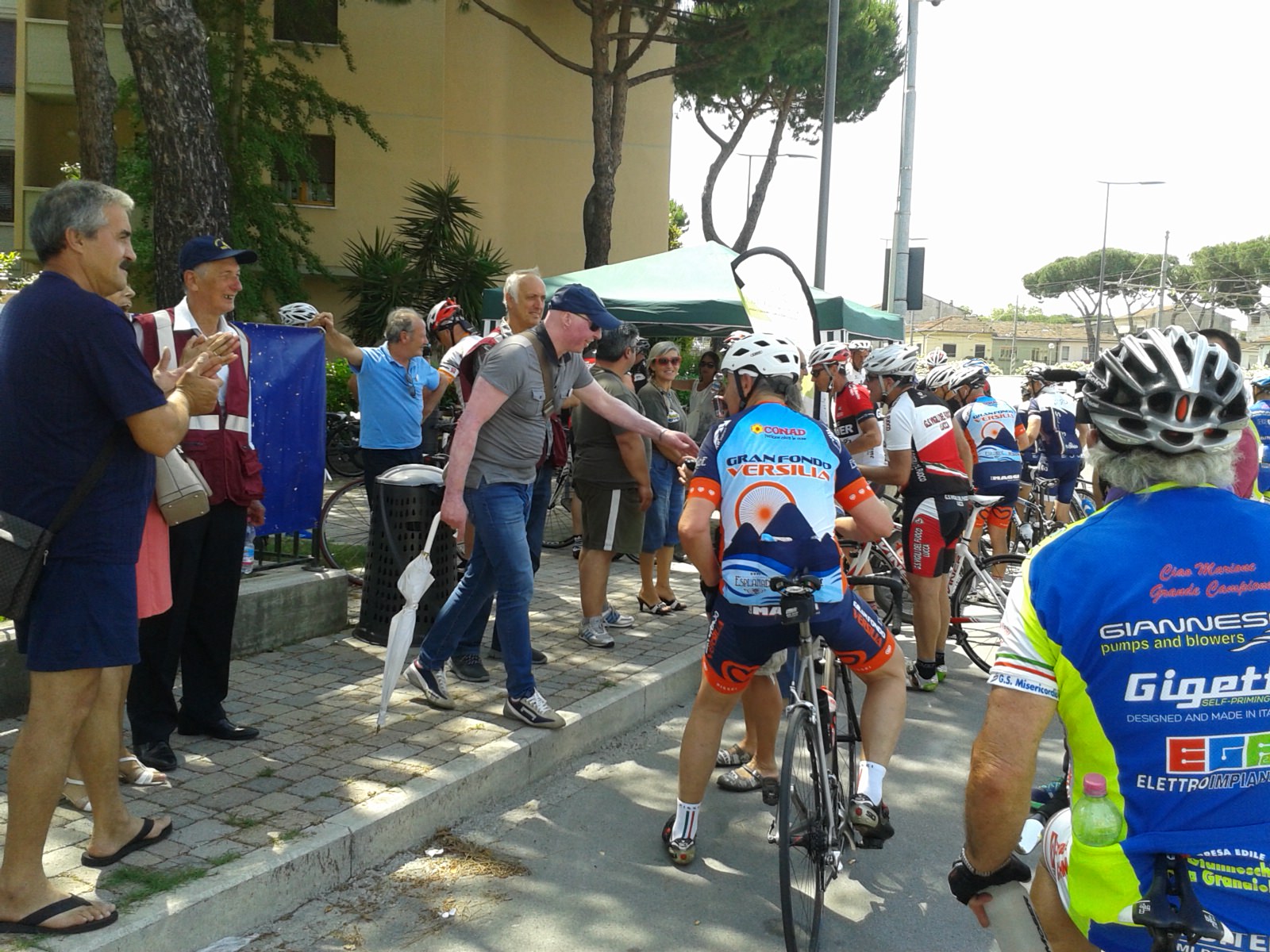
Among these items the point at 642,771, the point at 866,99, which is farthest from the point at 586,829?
the point at 866,99

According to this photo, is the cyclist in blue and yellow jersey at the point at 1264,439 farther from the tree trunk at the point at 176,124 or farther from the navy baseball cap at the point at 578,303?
the tree trunk at the point at 176,124

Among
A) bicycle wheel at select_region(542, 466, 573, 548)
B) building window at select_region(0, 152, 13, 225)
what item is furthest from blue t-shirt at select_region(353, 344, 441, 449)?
building window at select_region(0, 152, 13, 225)

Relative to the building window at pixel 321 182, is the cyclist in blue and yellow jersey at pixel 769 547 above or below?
below

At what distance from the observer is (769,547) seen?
12.6 feet

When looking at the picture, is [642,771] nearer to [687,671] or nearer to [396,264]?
[687,671]

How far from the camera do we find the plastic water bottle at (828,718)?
4023mm

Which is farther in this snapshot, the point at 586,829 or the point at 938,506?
the point at 938,506

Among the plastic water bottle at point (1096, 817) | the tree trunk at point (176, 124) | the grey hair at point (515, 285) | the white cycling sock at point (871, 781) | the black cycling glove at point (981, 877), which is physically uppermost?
the tree trunk at point (176, 124)

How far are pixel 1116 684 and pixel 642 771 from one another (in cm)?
375

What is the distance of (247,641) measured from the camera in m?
6.20

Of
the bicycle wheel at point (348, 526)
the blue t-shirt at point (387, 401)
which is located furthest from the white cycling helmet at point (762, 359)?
the bicycle wheel at point (348, 526)

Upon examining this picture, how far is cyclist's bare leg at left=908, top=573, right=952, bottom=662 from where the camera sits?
6750mm

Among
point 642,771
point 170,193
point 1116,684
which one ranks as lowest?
point 642,771

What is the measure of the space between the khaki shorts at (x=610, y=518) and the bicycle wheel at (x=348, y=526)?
1857 millimetres
